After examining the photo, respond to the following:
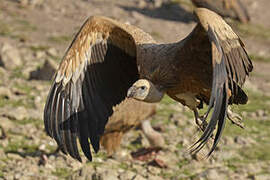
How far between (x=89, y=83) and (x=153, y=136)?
7.28ft

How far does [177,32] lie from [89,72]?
13.3m

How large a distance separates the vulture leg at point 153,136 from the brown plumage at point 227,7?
889 cm

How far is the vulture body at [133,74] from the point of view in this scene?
6.45m

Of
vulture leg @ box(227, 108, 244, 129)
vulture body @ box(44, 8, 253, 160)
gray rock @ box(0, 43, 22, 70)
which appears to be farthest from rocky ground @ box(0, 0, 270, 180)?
vulture leg @ box(227, 108, 244, 129)

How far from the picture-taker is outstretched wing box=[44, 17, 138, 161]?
8102 mm

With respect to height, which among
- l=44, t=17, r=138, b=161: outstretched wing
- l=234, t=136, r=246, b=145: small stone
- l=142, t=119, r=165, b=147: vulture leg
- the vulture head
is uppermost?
the vulture head

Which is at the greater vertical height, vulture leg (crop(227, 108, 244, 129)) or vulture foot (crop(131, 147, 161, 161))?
vulture leg (crop(227, 108, 244, 129))

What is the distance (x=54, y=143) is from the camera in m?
10.1

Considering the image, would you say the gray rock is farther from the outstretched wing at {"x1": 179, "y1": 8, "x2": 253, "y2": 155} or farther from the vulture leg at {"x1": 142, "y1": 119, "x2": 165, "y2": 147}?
the outstretched wing at {"x1": 179, "y1": 8, "x2": 253, "y2": 155}

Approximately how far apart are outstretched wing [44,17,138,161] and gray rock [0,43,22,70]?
5.82 metres

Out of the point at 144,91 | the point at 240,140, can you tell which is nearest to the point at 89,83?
the point at 144,91

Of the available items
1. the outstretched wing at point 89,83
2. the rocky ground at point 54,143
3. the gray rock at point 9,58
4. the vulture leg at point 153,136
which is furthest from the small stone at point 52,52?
the outstretched wing at point 89,83

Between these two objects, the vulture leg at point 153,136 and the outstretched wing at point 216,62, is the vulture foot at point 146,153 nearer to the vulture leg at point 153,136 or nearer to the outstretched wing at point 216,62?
the vulture leg at point 153,136

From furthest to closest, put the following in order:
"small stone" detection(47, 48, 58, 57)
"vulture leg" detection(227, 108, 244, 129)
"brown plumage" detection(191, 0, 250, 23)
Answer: "brown plumage" detection(191, 0, 250, 23) < "small stone" detection(47, 48, 58, 57) < "vulture leg" detection(227, 108, 244, 129)
